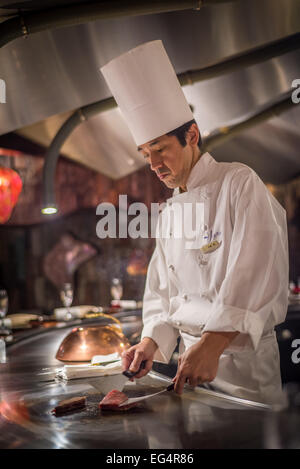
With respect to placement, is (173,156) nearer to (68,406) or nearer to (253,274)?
(253,274)

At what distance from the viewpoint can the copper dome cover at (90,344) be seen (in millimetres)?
1720

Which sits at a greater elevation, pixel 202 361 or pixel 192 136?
pixel 192 136

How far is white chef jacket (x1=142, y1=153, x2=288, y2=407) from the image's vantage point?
129cm

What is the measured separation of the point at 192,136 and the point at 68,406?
925 millimetres

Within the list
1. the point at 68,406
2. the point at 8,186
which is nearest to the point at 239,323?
the point at 68,406

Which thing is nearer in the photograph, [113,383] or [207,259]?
[113,383]

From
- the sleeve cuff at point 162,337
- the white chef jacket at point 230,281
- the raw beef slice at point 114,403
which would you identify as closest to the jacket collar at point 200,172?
the white chef jacket at point 230,281

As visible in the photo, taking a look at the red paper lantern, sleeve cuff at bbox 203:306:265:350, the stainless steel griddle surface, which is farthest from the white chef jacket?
the red paper lantern

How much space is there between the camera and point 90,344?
1.74 metres

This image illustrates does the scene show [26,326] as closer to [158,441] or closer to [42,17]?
[42,17]

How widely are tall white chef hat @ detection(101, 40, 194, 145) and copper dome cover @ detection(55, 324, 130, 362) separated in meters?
0.69

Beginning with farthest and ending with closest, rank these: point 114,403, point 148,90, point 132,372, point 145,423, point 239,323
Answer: point 148,90 → point 132,372 → point 239,323 → point 114,403 → point 145,423

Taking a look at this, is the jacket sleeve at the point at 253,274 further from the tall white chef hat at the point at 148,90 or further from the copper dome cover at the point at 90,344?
the copper dome cover at the point at 90,344

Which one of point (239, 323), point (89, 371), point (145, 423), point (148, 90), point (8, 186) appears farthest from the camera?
point (8, 186)
